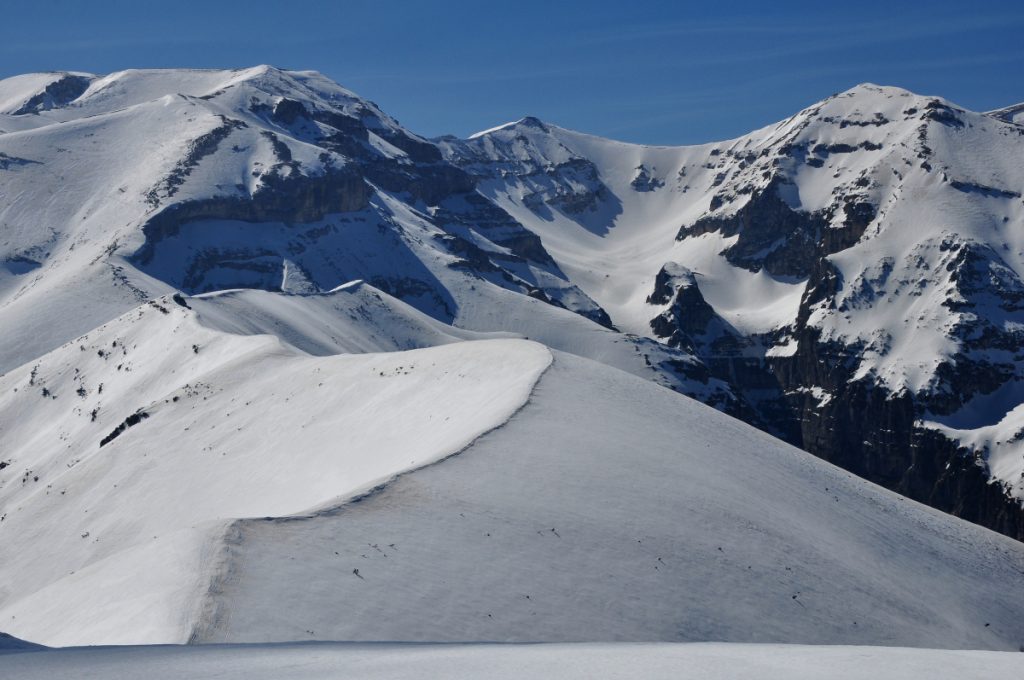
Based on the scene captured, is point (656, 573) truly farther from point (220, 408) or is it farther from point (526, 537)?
point (220, 408)

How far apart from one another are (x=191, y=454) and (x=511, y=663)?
38.8 m

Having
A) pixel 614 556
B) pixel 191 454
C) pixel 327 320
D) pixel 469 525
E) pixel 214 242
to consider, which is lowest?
pixel 191 454

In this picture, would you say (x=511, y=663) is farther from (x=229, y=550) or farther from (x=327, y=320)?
(x=327, y=320)

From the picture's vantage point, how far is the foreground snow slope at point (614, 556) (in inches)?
1026

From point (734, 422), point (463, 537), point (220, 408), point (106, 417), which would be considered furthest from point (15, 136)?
point (463, 537)

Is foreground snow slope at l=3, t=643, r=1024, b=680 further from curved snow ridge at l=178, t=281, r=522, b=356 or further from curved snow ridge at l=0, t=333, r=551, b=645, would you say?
curved snow ridge at l=178, t=281, r=522, b=356

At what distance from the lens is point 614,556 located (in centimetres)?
3050

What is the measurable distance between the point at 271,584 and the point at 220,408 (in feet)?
121

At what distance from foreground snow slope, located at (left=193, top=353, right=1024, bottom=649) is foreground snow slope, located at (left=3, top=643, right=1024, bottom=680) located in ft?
11.0

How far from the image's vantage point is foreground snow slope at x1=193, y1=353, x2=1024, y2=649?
26062mm

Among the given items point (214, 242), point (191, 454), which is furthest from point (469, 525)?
point (214, 242)

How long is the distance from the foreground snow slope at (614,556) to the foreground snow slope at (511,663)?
335cm

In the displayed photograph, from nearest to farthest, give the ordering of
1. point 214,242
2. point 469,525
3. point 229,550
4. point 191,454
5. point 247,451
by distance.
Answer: point 229,550 < point 469,525 < point 247,451 < point 191,454 < point 214,242

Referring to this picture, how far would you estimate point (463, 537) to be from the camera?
99.1 ft
